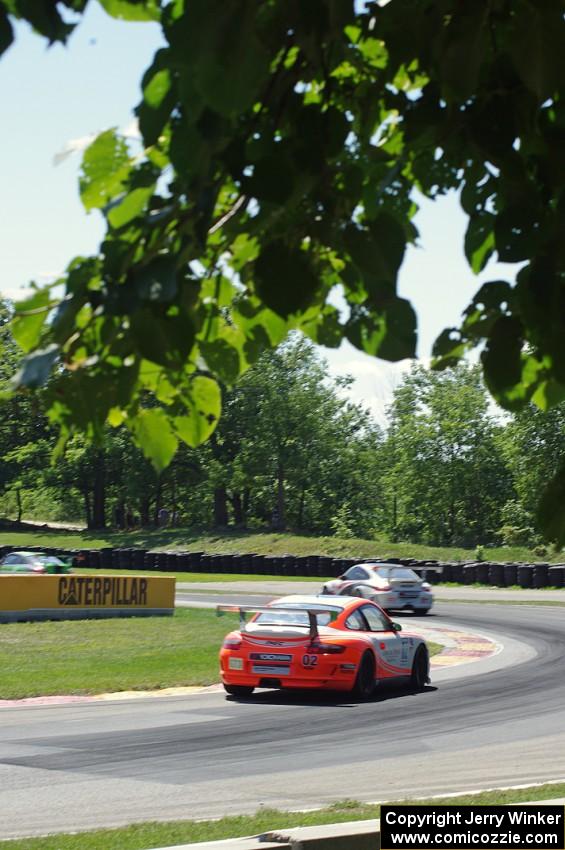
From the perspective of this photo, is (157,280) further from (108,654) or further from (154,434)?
(108,654)

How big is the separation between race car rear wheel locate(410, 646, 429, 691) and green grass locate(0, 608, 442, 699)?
312 centimetres

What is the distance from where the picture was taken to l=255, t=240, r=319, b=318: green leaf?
9.73 feet

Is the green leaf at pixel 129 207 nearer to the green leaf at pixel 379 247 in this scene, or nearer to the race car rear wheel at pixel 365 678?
the green leaf at pixel 379 247

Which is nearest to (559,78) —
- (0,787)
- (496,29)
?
(496,29)

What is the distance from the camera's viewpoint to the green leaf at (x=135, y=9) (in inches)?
105

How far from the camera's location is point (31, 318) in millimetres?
2730

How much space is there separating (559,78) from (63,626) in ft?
80.7

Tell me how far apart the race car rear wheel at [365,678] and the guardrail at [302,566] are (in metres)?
28.8

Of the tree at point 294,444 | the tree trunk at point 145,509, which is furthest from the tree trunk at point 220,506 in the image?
the tree trunk at point 145,509

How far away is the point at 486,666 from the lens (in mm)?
21344

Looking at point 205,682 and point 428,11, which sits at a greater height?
point 428,11

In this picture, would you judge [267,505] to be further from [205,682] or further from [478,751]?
[478,751]

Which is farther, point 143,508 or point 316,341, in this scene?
point 143,508
